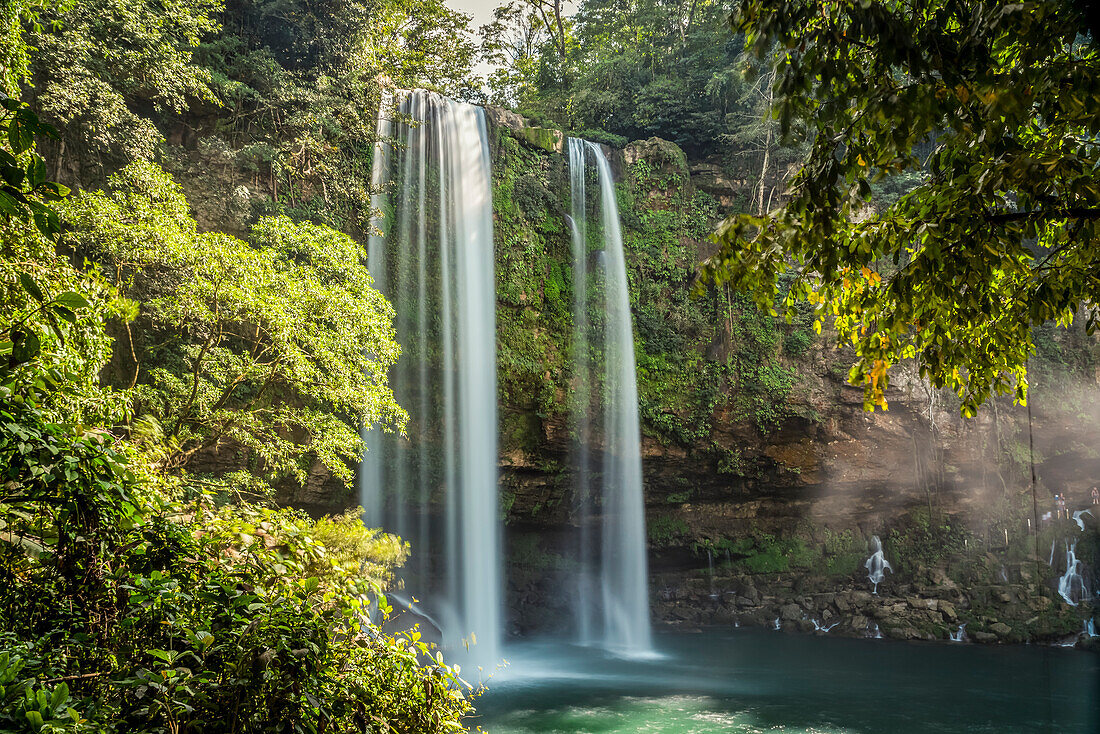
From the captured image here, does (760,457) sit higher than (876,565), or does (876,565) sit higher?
(760,457)

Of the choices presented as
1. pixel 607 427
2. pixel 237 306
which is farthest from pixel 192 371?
pixel 607 427

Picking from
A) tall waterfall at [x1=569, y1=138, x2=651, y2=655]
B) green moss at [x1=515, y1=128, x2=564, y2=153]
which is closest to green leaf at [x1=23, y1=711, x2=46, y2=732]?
tall waterfall at [x1=569, y1=138, x2=651, y2=655]

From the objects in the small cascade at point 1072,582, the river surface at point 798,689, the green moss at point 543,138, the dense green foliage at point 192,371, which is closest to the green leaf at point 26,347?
the dense green foliage at point 192,371

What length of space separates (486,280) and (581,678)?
821cm

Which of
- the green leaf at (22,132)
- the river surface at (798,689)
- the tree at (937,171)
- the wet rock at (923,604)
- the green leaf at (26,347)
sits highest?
the tree at (937,171)

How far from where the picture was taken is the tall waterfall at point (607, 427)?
49.7ft

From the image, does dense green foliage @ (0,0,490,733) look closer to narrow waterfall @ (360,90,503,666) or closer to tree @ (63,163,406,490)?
tree @ (63,163,406,490)

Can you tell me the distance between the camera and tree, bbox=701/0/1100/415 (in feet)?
7.68

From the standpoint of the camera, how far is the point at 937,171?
3234 millimetres

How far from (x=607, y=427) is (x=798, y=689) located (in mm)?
6707

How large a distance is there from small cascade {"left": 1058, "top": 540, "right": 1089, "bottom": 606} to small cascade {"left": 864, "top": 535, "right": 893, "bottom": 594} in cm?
362

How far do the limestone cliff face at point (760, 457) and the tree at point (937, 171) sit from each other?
37.1ft

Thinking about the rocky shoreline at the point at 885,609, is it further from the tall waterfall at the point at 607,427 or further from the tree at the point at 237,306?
the tree at the point at 237,306

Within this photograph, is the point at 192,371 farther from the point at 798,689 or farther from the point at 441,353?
the point at 798,689
